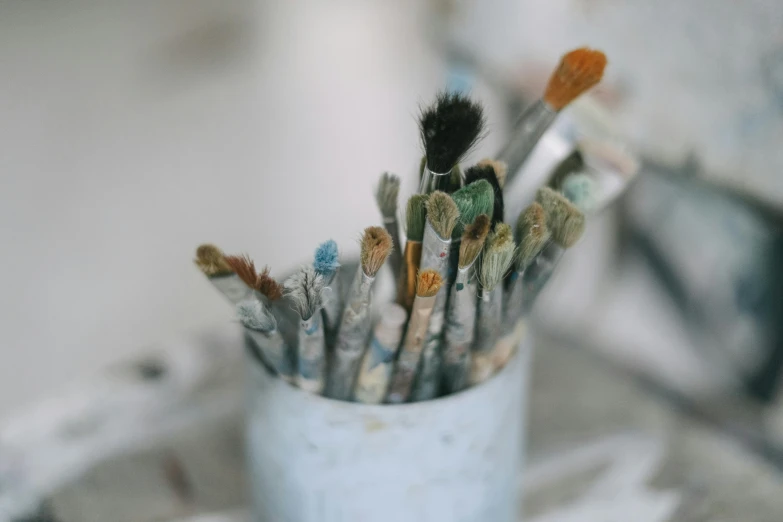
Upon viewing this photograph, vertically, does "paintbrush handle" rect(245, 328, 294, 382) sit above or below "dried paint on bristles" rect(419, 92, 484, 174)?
below

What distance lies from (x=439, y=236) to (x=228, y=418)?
1.00 feet

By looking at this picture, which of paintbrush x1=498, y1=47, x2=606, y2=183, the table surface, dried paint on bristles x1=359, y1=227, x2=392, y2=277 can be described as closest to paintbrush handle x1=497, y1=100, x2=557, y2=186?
paintbrush x1=498, y1=47, x2=606, y2=183

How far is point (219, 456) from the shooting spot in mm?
483

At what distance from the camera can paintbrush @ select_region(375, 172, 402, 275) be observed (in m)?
0.31

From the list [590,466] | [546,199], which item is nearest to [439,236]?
[546,199]

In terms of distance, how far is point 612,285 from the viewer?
0.58 meters

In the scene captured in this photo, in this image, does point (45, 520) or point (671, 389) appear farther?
point (671, 389)

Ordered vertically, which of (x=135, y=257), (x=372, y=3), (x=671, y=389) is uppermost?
(x=372, y=3)

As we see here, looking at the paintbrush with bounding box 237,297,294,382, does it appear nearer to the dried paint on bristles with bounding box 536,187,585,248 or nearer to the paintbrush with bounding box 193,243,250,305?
the paintbrush with bounding box 193,243,250,305

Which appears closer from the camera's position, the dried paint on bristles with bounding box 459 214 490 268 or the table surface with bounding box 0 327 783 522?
the dried paint on bristles with bounding box 459 214 490 268

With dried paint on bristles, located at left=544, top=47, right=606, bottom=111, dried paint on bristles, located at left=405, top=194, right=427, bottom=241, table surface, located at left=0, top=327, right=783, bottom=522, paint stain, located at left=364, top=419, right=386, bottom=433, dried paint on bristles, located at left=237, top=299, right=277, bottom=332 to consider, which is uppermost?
dried paint on bristles, located at left=544, top=47, right=606, bottom=111

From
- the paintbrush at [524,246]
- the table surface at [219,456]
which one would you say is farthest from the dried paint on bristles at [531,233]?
the table surface at [219,456]

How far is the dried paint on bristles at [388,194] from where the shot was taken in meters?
0.31

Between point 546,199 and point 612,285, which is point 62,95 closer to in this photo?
point 546,199
